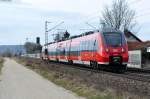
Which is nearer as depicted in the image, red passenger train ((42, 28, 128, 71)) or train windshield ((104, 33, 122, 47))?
red passenger train ((42, 28, 128, 71))

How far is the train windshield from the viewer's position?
33.8 metres

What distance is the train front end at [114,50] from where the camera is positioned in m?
33.0

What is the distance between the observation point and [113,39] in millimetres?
34000

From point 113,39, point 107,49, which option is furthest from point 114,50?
point 113,39

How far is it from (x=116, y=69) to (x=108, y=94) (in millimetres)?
17247

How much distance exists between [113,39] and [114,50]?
0.99m

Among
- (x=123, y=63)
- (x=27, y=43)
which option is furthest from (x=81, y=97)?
(x=27, y=43)

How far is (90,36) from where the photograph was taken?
38344 mm

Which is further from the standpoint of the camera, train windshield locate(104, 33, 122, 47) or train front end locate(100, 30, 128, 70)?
train windshield locate(104, 33, 122, 47)

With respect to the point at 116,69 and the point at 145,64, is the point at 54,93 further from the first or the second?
the point at 145,64

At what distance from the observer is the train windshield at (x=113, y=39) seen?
33.8 metres

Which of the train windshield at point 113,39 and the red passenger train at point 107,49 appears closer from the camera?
the red passenger train at point 107,49

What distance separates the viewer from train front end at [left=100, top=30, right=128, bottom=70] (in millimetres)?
32969

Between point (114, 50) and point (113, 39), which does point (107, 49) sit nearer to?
point (114, 50)
